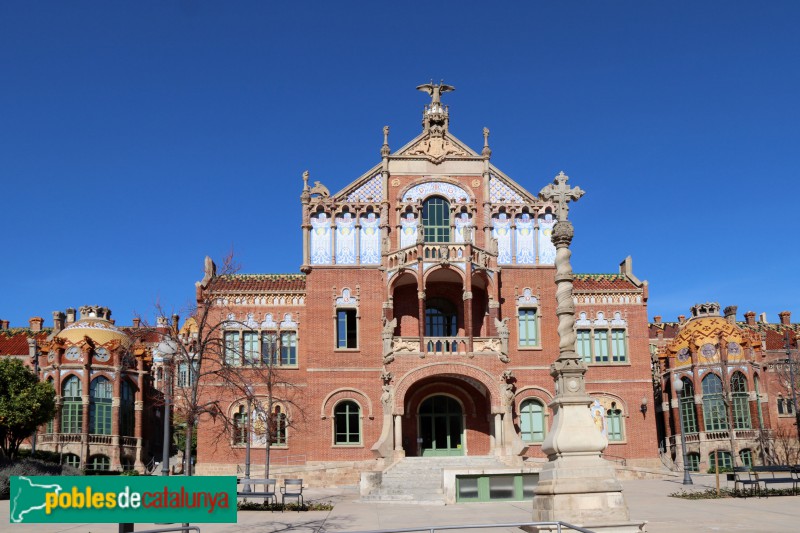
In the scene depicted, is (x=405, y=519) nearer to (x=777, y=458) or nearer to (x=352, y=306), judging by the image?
(x=352, y=306)

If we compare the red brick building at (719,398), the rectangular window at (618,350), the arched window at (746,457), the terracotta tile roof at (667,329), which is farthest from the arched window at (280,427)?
the terracotta tile roof at (667,329)

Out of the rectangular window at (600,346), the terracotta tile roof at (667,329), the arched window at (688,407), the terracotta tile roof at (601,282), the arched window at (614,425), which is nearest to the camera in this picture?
the arched window at (614,425)

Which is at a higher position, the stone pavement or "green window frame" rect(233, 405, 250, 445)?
"green window frame" rect(233, 405, 250, 445)

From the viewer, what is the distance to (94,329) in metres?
46.2

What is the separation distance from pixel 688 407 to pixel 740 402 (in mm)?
2681

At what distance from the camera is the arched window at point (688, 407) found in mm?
43781

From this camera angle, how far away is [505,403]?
34.0 meters

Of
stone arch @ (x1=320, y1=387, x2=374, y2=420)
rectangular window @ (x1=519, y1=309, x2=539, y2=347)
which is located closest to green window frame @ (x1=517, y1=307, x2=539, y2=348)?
rectangular window @ (x1=519, y1=309, x2=539, y2=347)

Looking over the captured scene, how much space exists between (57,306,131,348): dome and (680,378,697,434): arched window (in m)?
30.8

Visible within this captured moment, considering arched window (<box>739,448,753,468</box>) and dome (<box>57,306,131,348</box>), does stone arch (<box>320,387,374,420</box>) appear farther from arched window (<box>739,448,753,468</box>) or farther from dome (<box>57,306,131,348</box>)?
arched window (<box>739,448,753,468</box>)

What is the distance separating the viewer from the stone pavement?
16.9 meters

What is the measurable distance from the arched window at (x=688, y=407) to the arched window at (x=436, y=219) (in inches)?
640

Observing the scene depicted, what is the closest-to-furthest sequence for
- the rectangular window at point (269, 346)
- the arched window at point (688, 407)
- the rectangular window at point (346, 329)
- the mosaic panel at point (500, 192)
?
the rectangular window at point (269, 346), the rectangular window at point (346, 329), the mosaic panel at point (500, 192), the arched window at point (688, 407)

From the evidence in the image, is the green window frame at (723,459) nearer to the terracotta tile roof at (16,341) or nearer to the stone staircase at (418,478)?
the stone staircase at (418,478)
